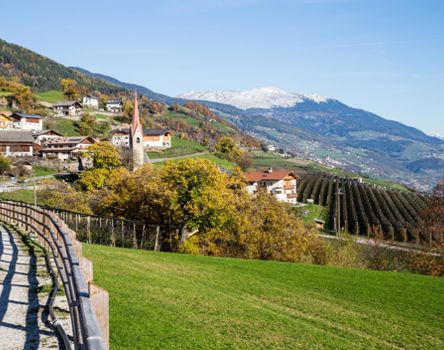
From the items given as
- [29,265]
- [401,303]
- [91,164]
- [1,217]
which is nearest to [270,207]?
[1,217]

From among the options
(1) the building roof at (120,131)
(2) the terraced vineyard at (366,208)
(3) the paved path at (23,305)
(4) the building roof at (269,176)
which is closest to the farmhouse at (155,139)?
(1) the building roof at (120,131)

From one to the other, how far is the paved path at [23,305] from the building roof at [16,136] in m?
89.0

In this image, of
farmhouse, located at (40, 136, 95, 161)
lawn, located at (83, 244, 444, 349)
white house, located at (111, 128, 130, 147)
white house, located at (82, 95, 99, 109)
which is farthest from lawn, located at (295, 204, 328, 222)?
white house, located at (82, 95, 99, 109)

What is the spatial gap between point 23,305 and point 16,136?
96302 mm

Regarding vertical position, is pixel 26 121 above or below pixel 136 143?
above

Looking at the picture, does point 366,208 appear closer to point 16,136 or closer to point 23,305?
point 16,136

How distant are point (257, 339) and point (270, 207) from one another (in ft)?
94.9

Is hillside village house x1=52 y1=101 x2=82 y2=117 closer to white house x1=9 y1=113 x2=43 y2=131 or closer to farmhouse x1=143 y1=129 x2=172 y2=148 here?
white house x1=9 y1=113 x2=43 y2=131

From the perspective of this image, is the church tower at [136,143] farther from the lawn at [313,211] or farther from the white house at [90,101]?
the white house at [90,101]

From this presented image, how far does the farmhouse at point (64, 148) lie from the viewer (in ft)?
331

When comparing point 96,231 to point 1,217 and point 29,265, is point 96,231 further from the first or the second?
point 29,265

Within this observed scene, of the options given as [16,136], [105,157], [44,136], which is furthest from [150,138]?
[105,157]

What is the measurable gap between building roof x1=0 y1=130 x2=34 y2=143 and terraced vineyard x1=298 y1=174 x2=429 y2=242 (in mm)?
55953

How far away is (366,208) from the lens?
89250mm
